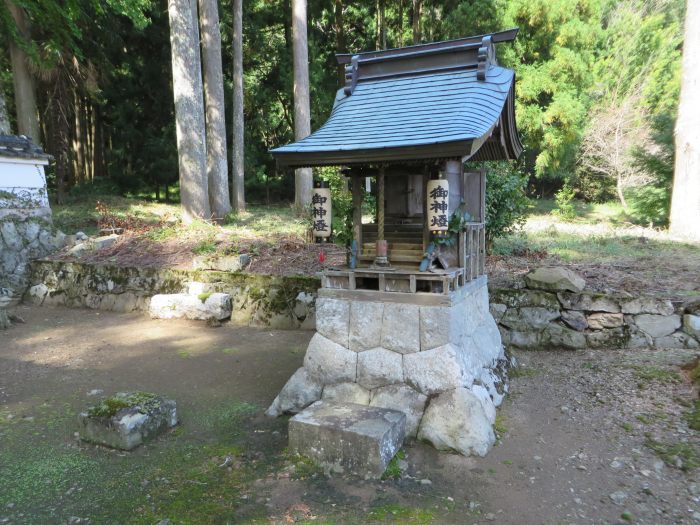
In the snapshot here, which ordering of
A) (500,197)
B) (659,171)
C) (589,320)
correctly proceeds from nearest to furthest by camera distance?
1. (589,320)
2. (500,197)
3. (659,171)

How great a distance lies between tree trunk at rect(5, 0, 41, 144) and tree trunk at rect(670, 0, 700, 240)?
19.3m

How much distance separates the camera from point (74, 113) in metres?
20.7

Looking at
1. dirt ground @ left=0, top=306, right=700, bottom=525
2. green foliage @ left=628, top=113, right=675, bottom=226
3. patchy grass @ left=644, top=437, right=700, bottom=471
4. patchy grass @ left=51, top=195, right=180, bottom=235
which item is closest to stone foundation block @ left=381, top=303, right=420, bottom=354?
dirt ground @ left=0, top=306, right=700, bottom=525

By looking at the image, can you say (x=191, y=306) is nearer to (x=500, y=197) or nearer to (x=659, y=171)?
(x=500, y=197)

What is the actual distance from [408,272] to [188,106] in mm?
9905

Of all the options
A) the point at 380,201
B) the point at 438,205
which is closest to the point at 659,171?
the point at 438,205

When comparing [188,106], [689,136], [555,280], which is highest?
[188,106]

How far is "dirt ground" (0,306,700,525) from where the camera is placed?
12.8 feet

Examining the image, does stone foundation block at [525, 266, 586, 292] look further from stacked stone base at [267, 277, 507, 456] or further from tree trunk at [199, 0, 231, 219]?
tree trunk at [199, 0, 231, 219]

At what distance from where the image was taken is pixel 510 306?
25.9ft

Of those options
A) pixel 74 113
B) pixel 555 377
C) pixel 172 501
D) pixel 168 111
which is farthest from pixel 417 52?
pixel 74 113

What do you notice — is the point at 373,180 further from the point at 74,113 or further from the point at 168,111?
the point at 74,113

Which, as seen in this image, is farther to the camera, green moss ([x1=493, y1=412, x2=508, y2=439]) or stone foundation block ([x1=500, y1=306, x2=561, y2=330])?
stone foundation block ([x1=500, y1=306, x2=561, y2=330])

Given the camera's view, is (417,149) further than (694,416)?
No
